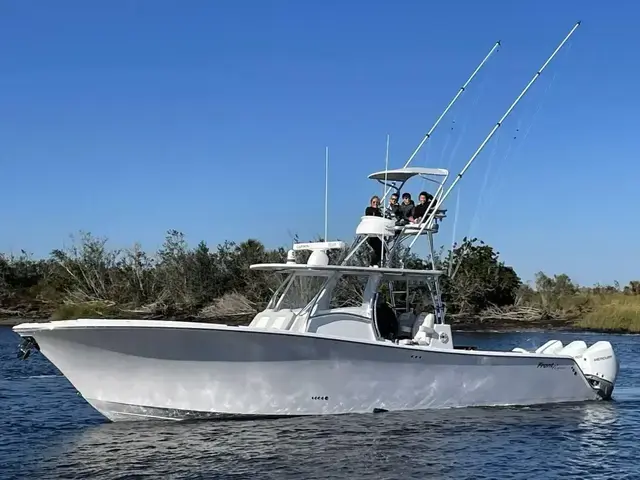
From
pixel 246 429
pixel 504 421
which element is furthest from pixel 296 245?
pixel 504 421

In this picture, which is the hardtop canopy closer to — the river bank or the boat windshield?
the boat windshield

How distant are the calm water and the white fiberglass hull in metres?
0.32

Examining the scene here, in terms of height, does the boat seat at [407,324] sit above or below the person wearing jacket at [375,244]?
below

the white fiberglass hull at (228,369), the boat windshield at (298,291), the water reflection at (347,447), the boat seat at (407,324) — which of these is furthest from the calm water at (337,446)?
the boat windshield at (298,291)

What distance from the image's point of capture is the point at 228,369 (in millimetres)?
A: 14477

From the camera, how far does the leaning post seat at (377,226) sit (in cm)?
1677

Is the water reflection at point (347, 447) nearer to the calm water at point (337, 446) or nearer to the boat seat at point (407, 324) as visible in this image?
the calm water at point (337, 446)

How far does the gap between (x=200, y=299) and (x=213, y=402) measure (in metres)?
42.1

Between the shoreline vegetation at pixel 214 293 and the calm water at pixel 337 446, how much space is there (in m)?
33.4

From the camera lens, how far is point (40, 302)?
202 feet

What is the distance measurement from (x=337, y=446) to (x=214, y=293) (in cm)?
4414

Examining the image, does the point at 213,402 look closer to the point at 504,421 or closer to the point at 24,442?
the point at 24,442

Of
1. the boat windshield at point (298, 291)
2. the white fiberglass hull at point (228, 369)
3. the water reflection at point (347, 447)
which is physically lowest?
the water reflection at point (347, 447)

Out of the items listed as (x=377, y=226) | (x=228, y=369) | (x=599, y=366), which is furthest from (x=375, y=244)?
(x=599, y=366)
